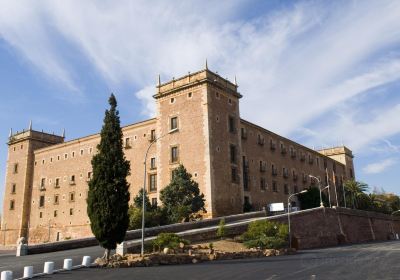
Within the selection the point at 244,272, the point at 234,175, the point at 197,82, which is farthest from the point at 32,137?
the point at 244,272

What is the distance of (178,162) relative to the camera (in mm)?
46156

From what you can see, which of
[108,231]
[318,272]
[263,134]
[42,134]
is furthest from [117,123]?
[42,134]

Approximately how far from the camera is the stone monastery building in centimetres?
4528

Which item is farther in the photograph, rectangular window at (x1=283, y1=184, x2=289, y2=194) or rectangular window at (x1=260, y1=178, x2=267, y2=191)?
rectangular window at (x1=283, y1=184, x2=289, y2=194)

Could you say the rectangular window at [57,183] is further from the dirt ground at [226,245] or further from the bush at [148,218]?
the dirt ground at [226,245]

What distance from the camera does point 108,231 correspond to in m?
23.3

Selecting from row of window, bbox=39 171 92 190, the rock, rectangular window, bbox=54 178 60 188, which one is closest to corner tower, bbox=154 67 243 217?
the rock

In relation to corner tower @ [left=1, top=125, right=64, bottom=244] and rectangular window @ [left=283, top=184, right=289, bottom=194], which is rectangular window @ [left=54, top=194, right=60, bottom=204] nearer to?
corner tower @ [left=1, top=125, right=64, bottom=244]

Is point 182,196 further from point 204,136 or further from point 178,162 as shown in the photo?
point 204,136

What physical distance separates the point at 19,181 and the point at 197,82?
36751mm

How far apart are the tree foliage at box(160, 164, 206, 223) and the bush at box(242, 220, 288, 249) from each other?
7.65m

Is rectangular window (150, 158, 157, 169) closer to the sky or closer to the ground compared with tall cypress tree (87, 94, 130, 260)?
closer to the sky

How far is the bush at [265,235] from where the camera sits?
31.6 meters

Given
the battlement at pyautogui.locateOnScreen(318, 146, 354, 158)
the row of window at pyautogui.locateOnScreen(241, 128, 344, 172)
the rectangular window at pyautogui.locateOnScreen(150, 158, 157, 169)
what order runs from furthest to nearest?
1. the battlement at pyautogui.locateOnScreen(318, 146, 354, 158)
2. the row of window at pyautogui.locateOnScreen(241, 128, 344, 172)
3. the rectangular window at pyautogui.locateOnScreen(150, 158, 157, 169)
